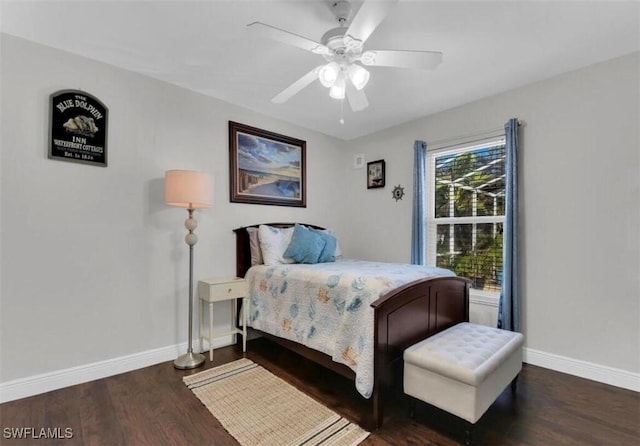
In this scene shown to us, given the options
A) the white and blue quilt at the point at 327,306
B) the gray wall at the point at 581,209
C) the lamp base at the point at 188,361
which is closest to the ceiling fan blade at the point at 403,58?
the white and blue quilt at the point at 327,306

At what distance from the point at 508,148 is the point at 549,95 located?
53 cm

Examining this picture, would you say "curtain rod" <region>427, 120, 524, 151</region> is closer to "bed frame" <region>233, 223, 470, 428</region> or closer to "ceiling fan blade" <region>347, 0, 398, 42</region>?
"bed frame" <region>233, 223, 470, 428</region>

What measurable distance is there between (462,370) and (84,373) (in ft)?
8.79

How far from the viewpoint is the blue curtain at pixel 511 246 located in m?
2.76

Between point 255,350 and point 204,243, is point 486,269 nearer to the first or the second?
point 255,350

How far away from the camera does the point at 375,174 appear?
4094 mm

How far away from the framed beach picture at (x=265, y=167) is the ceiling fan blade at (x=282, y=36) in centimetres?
175

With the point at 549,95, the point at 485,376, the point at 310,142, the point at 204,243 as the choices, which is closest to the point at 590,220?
the point at 549,95

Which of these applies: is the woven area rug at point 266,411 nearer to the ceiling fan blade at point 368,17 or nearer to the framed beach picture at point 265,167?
the framed beach picture at point 265,167

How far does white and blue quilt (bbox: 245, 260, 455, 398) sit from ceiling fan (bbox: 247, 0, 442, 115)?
1313mm

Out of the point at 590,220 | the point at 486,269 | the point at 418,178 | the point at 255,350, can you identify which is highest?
the point at 418,178

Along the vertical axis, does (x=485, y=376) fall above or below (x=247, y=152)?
below

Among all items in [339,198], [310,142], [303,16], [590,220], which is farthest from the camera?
[339,198]

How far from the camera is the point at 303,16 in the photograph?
191 centimetres
